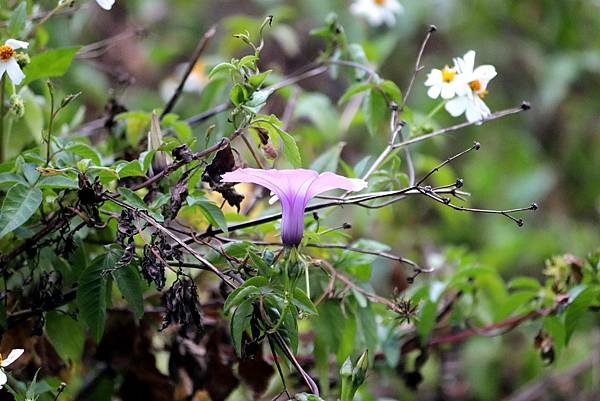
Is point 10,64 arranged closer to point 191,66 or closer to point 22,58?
point 22,58

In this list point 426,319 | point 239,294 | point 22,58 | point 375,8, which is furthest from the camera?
point 375,8

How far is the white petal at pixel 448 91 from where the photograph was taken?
0.80 meters

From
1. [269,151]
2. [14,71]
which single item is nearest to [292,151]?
[269,151]

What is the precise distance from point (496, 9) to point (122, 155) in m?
1.51

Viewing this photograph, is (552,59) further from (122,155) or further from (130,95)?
(122,155)

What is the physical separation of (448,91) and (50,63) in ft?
1.29

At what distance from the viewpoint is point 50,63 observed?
2.80 feet

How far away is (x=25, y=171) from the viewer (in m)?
0.70

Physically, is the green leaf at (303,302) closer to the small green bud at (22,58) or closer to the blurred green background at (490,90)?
the small green bud at (22,58)

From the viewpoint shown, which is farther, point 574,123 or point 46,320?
point 574,123

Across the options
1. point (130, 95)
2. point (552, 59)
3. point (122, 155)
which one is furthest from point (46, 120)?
point (552, 59)

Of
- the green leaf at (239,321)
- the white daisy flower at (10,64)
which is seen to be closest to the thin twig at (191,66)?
the white daisy flower at (10,64)

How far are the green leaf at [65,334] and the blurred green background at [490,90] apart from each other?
1.02 meters

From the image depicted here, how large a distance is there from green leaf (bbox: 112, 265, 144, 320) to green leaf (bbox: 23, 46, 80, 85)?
26 centimetres
